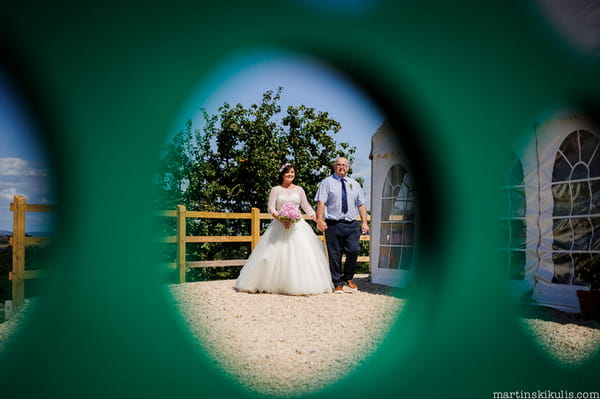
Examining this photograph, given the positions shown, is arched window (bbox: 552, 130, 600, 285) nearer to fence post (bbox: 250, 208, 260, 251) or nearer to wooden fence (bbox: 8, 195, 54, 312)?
wooden fence (bbox: 8, 195, 54, 312)

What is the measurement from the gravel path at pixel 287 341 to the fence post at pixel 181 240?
8.58 feet

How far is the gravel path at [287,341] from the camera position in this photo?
1.38m

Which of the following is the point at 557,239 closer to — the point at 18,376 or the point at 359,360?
the point at 359,360

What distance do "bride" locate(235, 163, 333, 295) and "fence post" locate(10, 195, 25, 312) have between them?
5.78 ft

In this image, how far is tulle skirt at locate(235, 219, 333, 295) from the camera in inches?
153

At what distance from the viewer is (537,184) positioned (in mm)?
3051

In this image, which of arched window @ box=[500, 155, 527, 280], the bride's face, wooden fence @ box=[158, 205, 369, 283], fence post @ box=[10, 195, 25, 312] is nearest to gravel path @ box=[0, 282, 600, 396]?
arched window @ box=[500, 155, 527, 280]

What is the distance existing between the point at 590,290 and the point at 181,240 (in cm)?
431

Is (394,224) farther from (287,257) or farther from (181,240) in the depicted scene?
(181,240)

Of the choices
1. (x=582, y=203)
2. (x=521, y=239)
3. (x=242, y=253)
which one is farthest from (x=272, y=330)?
(x=242, y=253)

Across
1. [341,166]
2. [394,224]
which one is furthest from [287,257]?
[394,224]

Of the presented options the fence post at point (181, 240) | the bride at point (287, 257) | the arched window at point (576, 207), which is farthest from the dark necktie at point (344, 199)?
the fence post at point (181, 240)

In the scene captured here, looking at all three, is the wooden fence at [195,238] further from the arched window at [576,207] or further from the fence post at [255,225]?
the arched window at [576,207]

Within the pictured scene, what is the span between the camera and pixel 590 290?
280 centimetres
